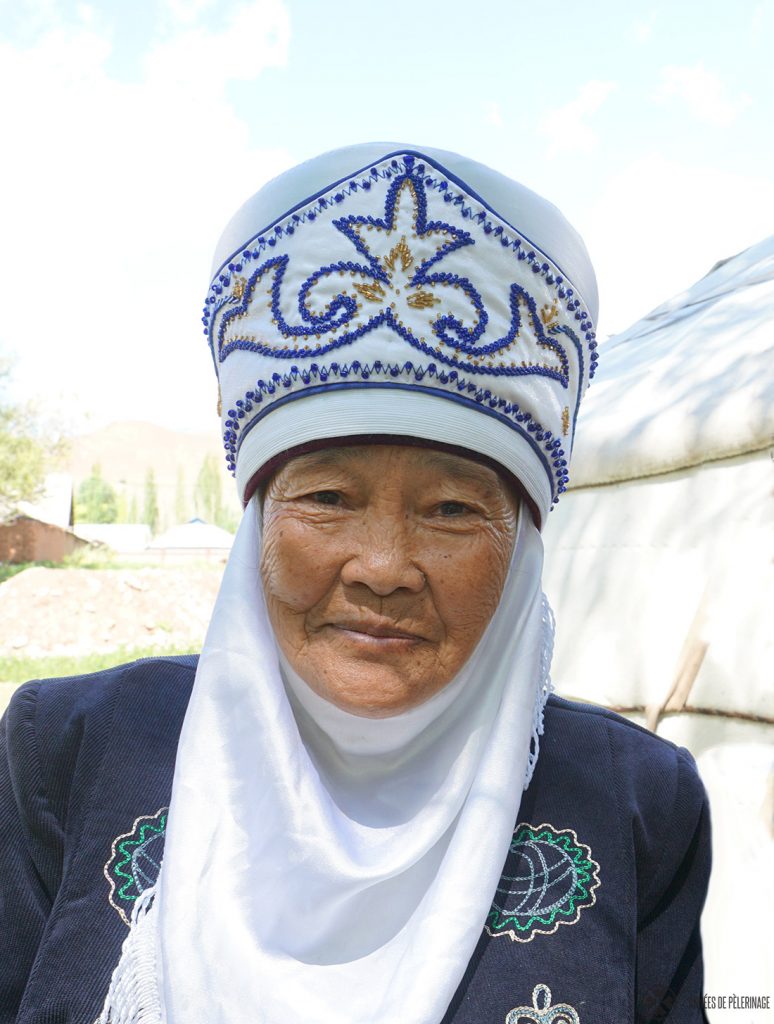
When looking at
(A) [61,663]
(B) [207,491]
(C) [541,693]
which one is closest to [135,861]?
(C) [541,693]

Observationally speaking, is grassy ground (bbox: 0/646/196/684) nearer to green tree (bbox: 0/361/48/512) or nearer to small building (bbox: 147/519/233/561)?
green tree (bbox: 0/361/48/512)

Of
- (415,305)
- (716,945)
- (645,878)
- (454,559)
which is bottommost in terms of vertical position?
(716,945)

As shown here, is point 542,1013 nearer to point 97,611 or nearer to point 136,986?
point 136,986

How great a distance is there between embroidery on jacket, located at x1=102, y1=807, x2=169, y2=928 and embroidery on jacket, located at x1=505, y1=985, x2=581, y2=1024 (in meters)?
0.44

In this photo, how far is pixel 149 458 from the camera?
94.1 meters

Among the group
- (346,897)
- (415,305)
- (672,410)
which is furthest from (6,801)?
(672,410)

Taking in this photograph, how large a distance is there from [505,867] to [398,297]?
0.71m

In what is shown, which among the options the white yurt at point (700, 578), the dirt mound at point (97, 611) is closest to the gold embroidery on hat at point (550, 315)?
the white yurt at point (700, 578)

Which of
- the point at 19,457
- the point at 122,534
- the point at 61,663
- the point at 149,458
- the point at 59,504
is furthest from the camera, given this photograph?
the point at 149,458

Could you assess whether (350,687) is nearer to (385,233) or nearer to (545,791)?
(545,791)

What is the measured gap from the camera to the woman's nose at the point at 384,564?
1.09 meters

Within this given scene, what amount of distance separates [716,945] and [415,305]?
5.61 feet

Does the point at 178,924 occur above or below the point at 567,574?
below

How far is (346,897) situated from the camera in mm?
1116
